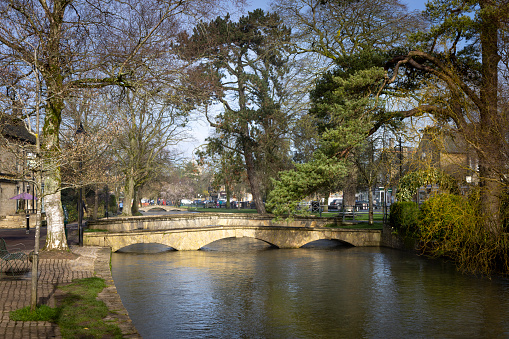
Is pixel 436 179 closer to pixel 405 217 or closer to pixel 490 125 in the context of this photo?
pixel 490 125

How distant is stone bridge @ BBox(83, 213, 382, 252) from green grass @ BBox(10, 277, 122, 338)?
1481 centimetres

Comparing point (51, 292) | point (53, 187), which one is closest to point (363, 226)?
point (53, 187)

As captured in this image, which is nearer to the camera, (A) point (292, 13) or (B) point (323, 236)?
(A) point (292, 13)

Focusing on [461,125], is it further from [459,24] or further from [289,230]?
[289,230]

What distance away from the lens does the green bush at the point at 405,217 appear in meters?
26.3

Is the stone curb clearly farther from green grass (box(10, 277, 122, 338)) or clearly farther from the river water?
the river water

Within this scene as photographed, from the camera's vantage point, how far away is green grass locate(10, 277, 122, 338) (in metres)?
8.62

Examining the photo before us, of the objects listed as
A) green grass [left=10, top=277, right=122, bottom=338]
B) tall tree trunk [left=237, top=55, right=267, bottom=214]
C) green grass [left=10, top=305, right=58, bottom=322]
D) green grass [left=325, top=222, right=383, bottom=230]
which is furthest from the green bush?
green grass [left=10, top=305, right=58, bottom=322]

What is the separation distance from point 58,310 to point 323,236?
2240 centimetres

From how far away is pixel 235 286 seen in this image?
59.1ft

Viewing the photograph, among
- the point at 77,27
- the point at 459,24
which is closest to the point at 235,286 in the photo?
the point at 77,27

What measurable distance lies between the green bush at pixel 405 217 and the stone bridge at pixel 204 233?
275cm

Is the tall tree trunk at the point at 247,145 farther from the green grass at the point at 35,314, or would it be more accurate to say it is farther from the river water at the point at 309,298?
the green grass at the point at 35,314

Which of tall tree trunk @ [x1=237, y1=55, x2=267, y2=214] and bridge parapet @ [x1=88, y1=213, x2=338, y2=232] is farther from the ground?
tall tree trunk @ [x1=237, y1=55, x2=267, y2=214]
